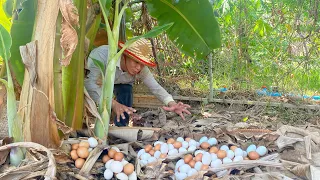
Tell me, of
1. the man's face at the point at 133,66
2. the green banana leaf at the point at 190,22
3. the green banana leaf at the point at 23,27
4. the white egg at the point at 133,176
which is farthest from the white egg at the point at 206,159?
the green banana leaf at the point at 190,22

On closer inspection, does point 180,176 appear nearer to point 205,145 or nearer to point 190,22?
point 205,145

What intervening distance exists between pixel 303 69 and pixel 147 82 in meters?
1.71

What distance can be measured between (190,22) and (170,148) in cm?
103

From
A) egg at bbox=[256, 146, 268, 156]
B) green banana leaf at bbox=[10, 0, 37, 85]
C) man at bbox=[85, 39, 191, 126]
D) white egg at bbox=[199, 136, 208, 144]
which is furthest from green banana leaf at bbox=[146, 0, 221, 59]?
egg at bbox=[256, 146, 268, 156]

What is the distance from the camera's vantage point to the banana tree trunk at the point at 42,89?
1050 mm

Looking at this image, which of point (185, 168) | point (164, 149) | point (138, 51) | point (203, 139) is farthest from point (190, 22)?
point (185, 168)

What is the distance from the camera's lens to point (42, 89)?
42.0 inches

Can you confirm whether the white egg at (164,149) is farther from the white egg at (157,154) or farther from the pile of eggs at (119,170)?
the pile of eggs at (119,170)

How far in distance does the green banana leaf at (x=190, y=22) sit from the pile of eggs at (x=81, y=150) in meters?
1.02

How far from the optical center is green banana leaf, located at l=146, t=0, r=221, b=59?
1911 millimetres

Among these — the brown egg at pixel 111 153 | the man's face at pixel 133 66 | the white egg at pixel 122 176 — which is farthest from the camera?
the man's face at pixel 133 66

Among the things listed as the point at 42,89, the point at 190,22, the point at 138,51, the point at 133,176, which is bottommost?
the point at 133,176

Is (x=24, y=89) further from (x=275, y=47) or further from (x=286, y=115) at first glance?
(x=275, y=47)

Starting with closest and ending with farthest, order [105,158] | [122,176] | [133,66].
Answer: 1. [122,176]
2. [105,158]
3. [133,66]
